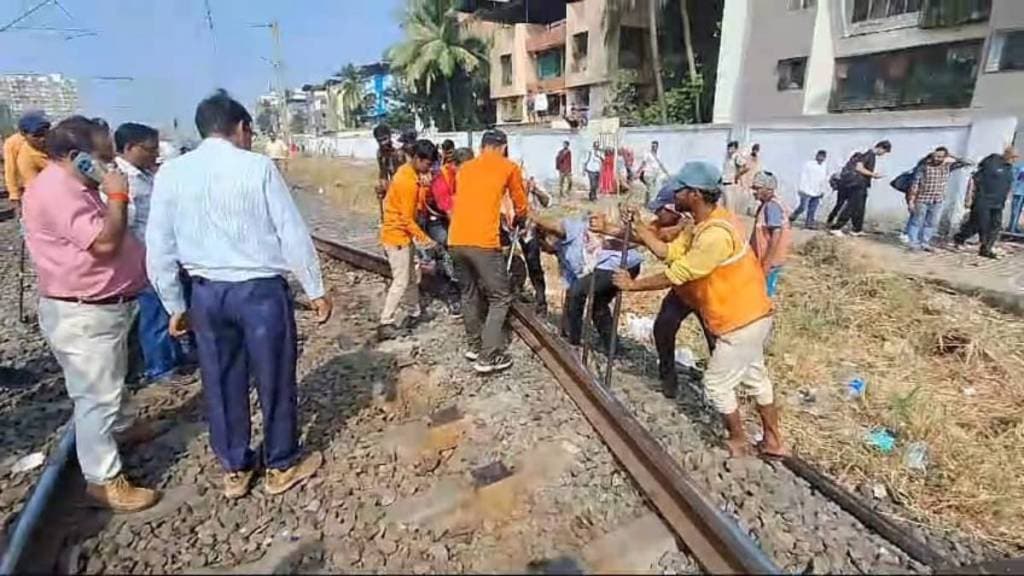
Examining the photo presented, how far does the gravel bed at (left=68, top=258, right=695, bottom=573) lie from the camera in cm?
255

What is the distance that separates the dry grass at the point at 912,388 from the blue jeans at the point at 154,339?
4.60 meters

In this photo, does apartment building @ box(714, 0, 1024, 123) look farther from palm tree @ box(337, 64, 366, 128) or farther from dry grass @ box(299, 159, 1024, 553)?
palm tree @ box(337, 64, 366, 128)

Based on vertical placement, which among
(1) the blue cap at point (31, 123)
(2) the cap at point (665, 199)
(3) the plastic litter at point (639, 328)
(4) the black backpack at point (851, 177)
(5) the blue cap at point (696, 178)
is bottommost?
(3) the plastic litter at point (639, 328)

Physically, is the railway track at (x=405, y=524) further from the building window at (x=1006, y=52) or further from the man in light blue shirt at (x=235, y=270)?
the building window at (x=1006, y=52)

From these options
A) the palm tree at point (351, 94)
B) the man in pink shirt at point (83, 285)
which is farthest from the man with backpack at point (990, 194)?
the palm tree at point (351, 94)

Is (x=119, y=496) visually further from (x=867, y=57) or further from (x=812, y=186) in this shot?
(x=867, y=57)

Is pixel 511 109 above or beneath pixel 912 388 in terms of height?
above

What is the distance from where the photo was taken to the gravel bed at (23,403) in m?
3.33

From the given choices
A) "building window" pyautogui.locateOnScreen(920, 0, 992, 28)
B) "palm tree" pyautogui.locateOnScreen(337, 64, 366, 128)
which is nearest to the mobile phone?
"building window" pyautogui.locateOnScreen(920, 0, 992, 28)

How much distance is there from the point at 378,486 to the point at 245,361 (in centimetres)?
88

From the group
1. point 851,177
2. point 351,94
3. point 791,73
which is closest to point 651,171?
point 851,177

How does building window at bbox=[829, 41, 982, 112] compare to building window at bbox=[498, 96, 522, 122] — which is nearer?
building window at bbox=[829, 41, 982, 112]

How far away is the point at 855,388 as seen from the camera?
5.25 m

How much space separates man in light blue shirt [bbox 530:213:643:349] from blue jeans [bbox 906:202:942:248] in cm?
757
